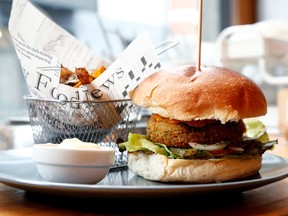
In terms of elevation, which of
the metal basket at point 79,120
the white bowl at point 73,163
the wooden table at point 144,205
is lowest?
the wooden table at point 144,205

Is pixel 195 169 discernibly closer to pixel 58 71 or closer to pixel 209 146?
pixel 209 146

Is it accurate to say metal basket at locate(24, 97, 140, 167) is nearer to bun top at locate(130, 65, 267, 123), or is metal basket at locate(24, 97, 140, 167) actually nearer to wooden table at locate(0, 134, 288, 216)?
bun top at locate(130, 65, 267, 123)

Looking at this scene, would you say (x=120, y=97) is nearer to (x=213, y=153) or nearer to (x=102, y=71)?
(x=102, y=71)

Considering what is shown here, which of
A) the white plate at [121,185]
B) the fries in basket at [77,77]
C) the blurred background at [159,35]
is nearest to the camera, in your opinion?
the white plate at [121,185]

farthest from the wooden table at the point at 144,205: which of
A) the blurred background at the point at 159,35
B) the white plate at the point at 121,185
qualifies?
the blurred background at the point at 159,35

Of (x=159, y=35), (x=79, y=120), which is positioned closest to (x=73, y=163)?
(x=79, y=120)

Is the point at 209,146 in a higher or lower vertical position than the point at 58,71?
lower

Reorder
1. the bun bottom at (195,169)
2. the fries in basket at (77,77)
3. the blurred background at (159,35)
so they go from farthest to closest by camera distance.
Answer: the blurred background at (159,35), the fries in basket at (77,77), the bun bottom at (195,169)

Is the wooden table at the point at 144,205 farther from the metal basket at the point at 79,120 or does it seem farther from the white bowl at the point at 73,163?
the metal basket at the point at 79,120

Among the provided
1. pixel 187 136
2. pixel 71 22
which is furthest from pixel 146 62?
pixel 71 22
